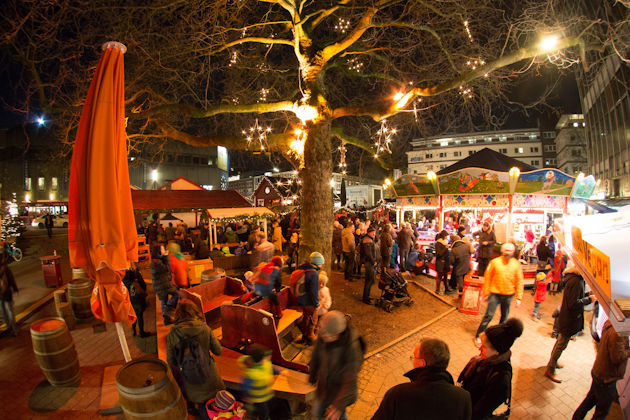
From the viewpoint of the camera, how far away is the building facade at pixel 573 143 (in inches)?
2124

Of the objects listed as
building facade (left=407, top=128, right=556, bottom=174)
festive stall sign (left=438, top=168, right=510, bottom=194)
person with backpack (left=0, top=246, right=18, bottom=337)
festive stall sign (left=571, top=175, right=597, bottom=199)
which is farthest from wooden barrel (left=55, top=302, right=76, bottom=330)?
building facade (left=407, top=128, right=556, bottom=174)

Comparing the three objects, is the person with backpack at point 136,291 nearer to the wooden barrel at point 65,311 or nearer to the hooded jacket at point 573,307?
the wooden barrel at point 65,311

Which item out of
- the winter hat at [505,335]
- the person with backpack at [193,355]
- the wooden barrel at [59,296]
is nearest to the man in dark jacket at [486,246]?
the winter hat at [505,335]

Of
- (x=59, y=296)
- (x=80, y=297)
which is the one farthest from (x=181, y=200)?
(x=80, y=297)

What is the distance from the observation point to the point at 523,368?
180 inches

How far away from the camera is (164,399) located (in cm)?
284

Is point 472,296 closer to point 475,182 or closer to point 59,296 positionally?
point 475,182

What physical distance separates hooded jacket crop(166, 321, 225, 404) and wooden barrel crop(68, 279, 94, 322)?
4545 millimetres

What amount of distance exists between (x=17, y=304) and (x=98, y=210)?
7831mm

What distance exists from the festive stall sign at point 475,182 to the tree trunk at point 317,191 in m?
5.87

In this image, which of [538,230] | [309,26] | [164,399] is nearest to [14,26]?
[309,26]

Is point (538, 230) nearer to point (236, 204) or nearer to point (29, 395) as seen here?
point (236, 204)

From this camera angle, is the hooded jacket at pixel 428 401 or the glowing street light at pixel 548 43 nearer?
the hooded jacket at pixel 428 401

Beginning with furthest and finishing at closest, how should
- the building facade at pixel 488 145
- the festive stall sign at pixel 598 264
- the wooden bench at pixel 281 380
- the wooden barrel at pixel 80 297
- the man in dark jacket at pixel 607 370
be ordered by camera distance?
the building facade at pixel 488 145, the wooden barrel at pixel 80 297, the wooden bench at pixel 281 380, the man in dark jacket at pixel 607 370, the festive stall sign at pixel 598 264
